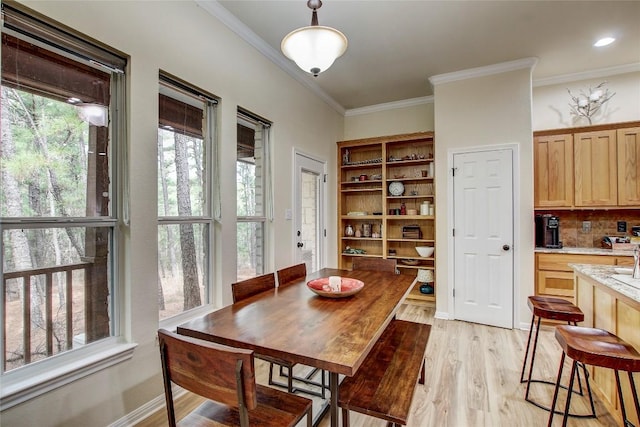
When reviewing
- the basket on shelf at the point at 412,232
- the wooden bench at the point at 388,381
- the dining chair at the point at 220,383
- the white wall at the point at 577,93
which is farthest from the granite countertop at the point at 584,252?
the dining chair at the point at 220,383

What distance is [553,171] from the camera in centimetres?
357

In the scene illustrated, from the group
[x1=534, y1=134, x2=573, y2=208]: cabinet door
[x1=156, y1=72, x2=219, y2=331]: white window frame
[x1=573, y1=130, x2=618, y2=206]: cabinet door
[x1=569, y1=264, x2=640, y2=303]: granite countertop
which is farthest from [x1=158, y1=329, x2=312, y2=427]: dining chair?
[x1=573, y1=130, x2=618, y2=206]: cabinet door

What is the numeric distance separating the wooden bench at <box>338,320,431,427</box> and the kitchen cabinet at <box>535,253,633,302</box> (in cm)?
222

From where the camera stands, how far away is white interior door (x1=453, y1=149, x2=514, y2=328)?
3443mm

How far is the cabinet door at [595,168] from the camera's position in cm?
335

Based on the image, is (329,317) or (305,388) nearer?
(329,317)

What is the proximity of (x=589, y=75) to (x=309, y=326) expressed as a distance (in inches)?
180

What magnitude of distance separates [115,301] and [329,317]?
1323mm

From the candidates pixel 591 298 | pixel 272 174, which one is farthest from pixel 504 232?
pixel 272 174

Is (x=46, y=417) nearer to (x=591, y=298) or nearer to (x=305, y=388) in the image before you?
(x=305, y=388)

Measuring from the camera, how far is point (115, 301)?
1.82m

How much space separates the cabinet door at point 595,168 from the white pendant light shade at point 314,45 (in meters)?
3.30

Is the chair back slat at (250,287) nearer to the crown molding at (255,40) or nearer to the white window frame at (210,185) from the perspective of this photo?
the white window frame at (210,185)

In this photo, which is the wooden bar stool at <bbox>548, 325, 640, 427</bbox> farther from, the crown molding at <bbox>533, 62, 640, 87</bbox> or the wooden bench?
the crown molding at <bbox>533, 62, 640, 87</bbox>
